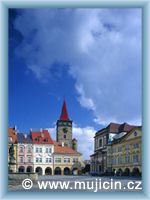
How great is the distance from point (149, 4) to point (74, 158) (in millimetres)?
25758

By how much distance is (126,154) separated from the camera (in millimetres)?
27891

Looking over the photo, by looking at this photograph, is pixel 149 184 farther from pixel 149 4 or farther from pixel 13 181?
pixel 13 181

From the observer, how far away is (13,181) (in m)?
13.9

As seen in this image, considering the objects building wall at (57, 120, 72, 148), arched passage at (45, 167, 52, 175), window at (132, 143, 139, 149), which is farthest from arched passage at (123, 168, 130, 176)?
building wall at (57, 120, 72, 148)

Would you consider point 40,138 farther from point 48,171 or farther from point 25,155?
point 48,171

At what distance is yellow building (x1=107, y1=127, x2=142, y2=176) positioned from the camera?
2612 centimetres

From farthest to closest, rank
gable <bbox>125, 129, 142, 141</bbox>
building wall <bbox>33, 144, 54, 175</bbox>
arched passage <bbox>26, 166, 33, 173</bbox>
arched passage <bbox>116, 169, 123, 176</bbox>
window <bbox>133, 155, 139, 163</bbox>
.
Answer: building wall <bbox>33, 144, 54, 175</bbox>, arched passage <bbox>26, 166, 33, 173</bbox>, arched passage <bbox>116, 169, 123, 176</bbox>, gable <bbox>125, 129, 142, 141</bbox>, window <bbox>133, 155, 139, 163</bbox>

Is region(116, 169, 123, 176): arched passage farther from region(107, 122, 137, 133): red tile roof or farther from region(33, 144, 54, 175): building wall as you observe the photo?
region(33, 144, 54, 175): building wall

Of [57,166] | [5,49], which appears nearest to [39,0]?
[5,49]

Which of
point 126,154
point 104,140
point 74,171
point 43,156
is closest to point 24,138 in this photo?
point 43,156

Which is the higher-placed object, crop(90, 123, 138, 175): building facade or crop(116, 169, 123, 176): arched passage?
crop(90, 123, 138, 175): building facade

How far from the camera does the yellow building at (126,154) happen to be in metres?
26.1

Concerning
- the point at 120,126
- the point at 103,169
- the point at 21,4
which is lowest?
the point at 103,169

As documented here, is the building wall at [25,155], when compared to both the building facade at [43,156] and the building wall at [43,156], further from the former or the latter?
the building wall at [43,156]
